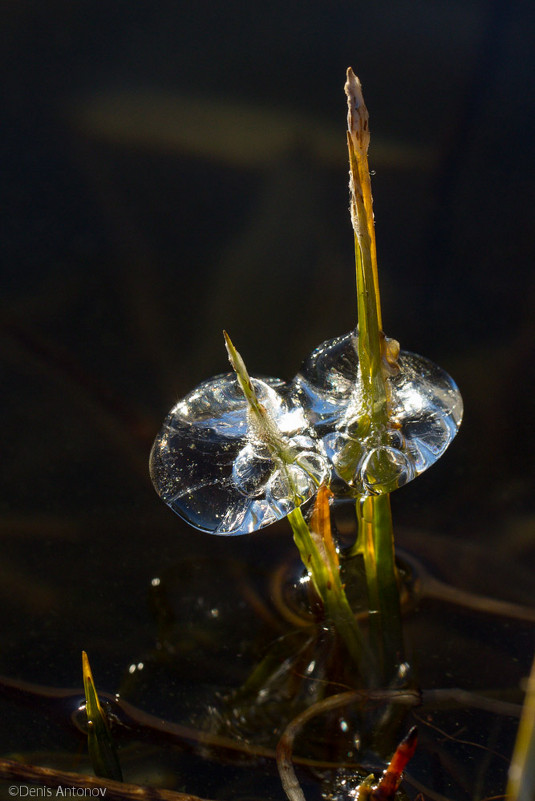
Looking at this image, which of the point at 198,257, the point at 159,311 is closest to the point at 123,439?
the point at 159,311

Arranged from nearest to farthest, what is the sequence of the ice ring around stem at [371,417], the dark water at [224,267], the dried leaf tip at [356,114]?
the dried leaf tip at [356,114], the ice ring around stem at [371,417], the dark water at [224,267]

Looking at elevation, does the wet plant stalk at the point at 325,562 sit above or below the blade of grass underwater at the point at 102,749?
above

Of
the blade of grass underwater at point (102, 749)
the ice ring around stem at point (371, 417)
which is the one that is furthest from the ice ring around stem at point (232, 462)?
the blade of grass underwater at point (102, 749)

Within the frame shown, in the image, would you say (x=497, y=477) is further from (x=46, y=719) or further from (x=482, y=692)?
(x=46, y=719)

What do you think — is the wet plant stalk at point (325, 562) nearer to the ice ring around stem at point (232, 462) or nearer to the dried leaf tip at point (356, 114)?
the ice ring around stem at point (232, 462)

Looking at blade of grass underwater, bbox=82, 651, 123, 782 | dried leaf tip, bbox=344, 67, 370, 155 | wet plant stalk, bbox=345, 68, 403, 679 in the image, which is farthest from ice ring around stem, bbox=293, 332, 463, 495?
blade of grass underwater, bbox=82, 651, 123, 782

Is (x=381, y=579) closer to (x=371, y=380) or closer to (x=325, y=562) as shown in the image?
(x=325, y=562)

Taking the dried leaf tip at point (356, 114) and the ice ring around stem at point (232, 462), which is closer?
the dried leaf tip at point (356, 114)
